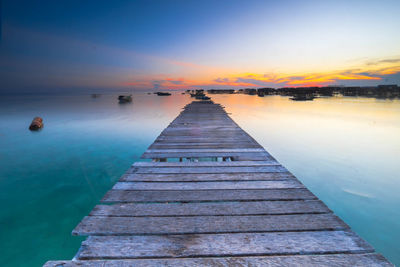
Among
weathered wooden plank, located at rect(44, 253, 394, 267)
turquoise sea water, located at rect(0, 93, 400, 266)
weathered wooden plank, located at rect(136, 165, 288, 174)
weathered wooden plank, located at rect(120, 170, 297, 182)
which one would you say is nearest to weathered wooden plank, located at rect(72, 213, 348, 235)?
weathered wooden plank, located at rect(44, 253, 394, 267)

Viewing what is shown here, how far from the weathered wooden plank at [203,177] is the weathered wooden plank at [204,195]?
0.43 meters

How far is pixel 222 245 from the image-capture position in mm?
1949

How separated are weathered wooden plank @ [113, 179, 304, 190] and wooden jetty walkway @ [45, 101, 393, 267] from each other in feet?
0.06

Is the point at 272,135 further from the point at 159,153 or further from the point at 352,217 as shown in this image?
the point at 159,153

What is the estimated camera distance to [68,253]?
16.5 feet

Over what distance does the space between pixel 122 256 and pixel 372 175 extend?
40.6 feet

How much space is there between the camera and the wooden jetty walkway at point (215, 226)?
5.91ft

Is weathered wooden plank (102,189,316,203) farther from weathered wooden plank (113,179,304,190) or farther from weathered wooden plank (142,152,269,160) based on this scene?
weathered wooden plank (142,152,269,160)

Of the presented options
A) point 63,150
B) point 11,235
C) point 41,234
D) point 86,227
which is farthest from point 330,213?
point 63,150

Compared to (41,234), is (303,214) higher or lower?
higher

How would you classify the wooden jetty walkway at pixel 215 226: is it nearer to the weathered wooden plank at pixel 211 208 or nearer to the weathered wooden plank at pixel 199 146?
the weathered wooden plank at pixel 211 208

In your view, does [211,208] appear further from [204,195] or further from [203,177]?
[203,177]

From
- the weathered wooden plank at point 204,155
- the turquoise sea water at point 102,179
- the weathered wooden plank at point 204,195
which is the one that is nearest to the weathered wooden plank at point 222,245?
the weathered wooden plank at point 204,195

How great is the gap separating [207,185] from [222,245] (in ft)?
4.47
